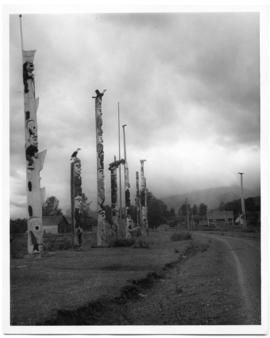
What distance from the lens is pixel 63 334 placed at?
7668 millimetres

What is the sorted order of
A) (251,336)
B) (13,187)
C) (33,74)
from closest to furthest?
(251,336) < (13,187) < (33,74)

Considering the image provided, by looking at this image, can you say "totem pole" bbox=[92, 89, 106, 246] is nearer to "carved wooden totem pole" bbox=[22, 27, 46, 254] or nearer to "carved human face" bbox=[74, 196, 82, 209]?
"carved human face" bbox=[74, 196, 82, 209]

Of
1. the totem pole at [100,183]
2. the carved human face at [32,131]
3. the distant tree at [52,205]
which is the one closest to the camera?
the carved human face at [32,131]

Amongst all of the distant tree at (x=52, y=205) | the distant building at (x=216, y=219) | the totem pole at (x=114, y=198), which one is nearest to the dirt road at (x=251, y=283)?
the distant tree at (x=52, y=205)

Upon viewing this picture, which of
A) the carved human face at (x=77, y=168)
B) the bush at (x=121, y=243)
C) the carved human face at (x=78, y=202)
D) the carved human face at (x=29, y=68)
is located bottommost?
the bush at (x=121, y=243)

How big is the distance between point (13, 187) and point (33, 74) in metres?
2.92

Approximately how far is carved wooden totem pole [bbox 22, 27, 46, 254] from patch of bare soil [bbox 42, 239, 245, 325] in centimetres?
304

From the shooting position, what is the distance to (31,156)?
11.1 meters

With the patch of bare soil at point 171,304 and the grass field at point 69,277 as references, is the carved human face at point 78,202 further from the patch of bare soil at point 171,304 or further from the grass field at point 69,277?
the patch of bare soil at point 171,304

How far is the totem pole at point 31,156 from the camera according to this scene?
11.0m

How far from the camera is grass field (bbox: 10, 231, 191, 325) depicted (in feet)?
25.7

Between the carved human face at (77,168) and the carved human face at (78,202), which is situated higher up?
the carved human face at (77,168)
